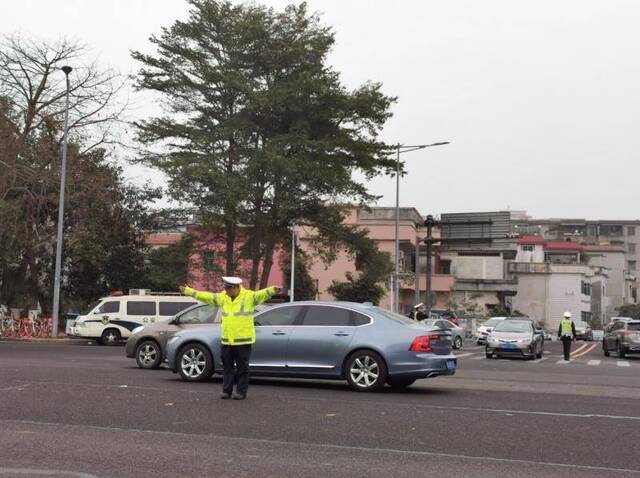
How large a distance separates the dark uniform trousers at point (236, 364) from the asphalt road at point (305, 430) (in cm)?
31

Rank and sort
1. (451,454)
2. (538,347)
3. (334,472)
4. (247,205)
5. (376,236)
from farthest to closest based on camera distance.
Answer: (376,236) < (247,205) < (538,347) < (451,454) < (334,472)

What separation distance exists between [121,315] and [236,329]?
20.0 metres

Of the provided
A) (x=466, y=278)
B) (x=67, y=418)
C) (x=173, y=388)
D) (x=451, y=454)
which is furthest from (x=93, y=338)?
(x=466, y=278)

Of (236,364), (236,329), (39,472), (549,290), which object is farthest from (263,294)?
(549,290)

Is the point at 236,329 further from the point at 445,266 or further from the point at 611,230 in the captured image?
the point at 611,230

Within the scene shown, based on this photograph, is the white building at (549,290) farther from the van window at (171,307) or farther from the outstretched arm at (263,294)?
the outstretched arm at (263,294)

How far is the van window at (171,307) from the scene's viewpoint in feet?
98.1

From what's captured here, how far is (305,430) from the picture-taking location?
8.92 m

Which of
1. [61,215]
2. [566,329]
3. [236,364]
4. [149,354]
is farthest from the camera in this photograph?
[61,215]

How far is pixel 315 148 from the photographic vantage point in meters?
35.1

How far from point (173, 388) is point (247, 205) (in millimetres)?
23239

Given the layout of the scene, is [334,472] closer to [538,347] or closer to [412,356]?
[412,356]

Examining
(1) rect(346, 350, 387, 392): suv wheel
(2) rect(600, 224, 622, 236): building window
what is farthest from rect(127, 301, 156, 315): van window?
(2) rect(600, 224, 622, 236): building window

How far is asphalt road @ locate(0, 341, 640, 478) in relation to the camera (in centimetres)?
704
